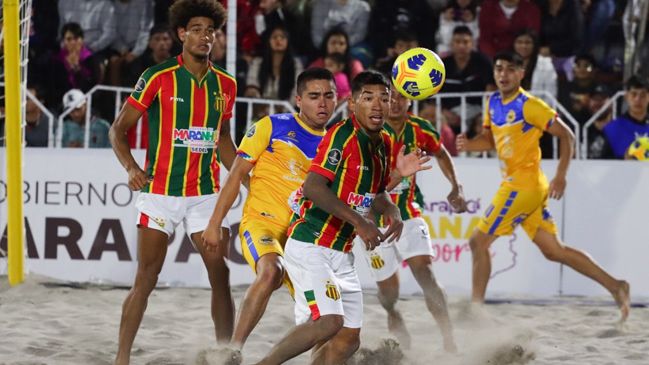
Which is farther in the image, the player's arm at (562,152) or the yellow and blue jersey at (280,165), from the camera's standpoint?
the player's arm at (562,152)

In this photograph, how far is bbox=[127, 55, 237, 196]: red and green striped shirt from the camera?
16.3 ft

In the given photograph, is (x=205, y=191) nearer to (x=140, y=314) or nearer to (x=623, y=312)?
(x=140, y=314)

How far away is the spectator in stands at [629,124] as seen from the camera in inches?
362

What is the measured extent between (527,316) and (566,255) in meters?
0.74

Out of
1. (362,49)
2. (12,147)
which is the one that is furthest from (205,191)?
(362,49)

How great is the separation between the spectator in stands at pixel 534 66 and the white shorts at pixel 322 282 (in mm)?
6262

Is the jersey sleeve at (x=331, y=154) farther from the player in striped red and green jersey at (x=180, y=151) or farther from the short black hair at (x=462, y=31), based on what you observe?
the short black hair at (x=462, y=31)

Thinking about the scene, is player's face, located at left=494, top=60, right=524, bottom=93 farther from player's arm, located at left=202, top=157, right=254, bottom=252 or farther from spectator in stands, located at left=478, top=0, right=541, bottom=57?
spectator in stands, located at left=478, top=0, right=541, bottom=57

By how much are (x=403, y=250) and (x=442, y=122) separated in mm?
4143

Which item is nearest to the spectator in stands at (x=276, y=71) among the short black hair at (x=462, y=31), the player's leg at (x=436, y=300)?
the short black hair at (x=462, y=31)

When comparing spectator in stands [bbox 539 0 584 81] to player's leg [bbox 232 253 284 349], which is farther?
spectator in stands [bbox 539 0 584 81]

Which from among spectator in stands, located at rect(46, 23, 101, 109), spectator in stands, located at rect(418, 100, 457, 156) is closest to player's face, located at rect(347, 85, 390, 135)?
spectator in stands, located at rect(418, 100, 457, 156)

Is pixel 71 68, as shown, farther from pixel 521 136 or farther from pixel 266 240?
pixel 266 240

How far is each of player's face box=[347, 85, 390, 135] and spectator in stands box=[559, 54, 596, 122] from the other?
6.22 meters
